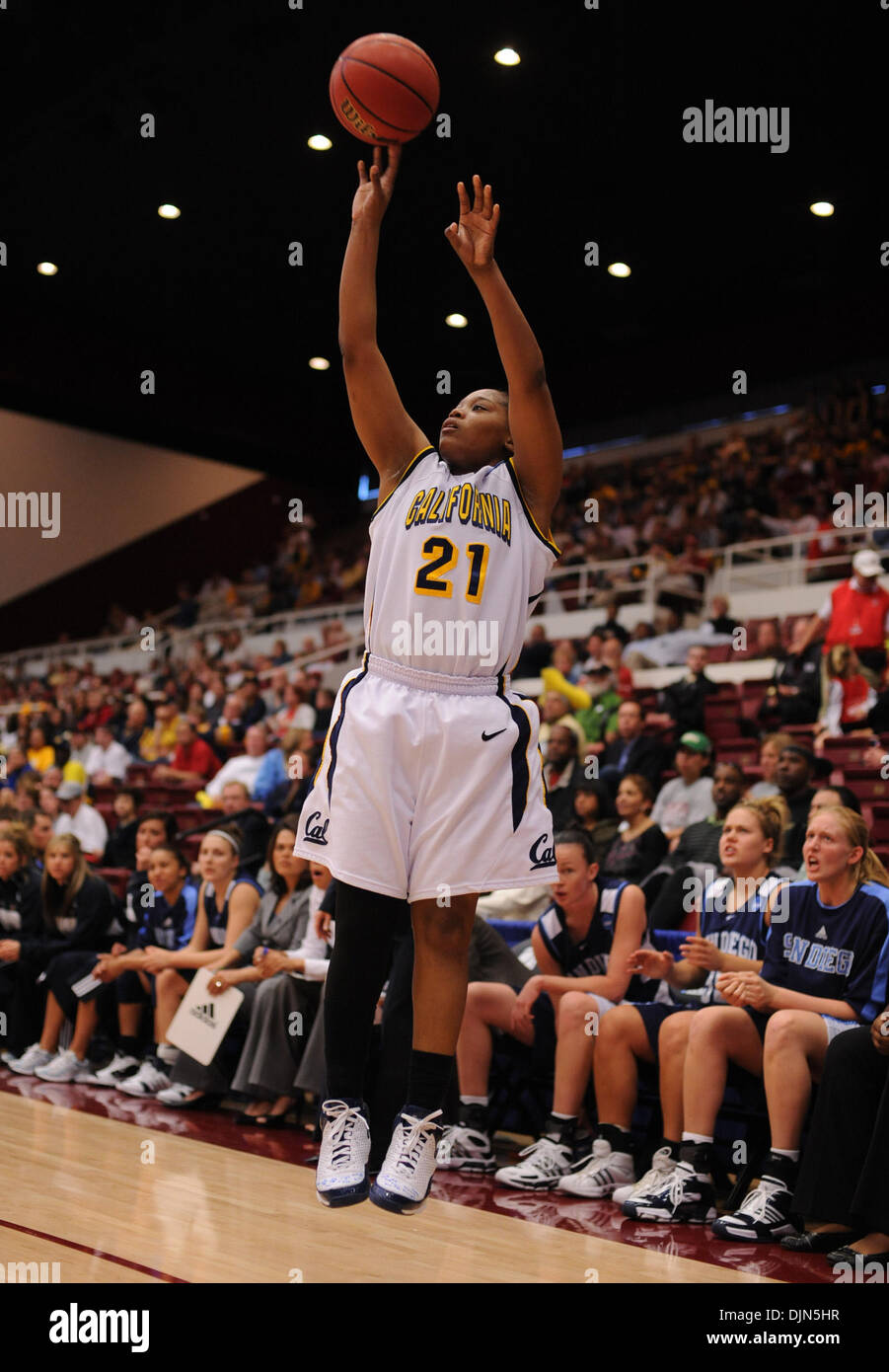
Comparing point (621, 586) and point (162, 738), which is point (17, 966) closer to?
point (162, 738)

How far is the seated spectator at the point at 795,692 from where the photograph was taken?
8836 mm

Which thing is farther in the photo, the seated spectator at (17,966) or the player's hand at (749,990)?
the seated spectator at (17,966)

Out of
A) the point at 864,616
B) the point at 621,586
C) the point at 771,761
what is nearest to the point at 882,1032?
the point at 771,761

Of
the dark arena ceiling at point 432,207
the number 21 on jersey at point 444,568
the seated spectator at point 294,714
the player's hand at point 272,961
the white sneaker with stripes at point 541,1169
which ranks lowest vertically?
the white sneaker with stripes at point 541,1169

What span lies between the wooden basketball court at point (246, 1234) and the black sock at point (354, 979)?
2.73 ft

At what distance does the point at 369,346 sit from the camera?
293 cm

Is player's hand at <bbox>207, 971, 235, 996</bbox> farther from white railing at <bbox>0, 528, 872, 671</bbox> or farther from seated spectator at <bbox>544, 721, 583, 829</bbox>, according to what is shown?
white railing at <bbox>0, 528, 872, 671</bbox>

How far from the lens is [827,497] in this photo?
1328 cm

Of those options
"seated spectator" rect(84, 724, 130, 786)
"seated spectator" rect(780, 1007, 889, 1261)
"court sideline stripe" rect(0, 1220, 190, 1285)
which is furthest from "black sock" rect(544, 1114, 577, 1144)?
"seated spectator" rect(84, 724, 130, 786)

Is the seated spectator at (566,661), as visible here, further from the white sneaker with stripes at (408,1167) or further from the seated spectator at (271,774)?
the white sneaker with stripes at (408,1167)

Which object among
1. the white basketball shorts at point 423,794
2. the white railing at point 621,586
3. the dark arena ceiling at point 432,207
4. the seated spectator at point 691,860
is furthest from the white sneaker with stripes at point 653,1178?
the dark arena ceiling at point 432,207

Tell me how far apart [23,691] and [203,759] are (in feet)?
20.0

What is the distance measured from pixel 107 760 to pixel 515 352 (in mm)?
A: 11058
